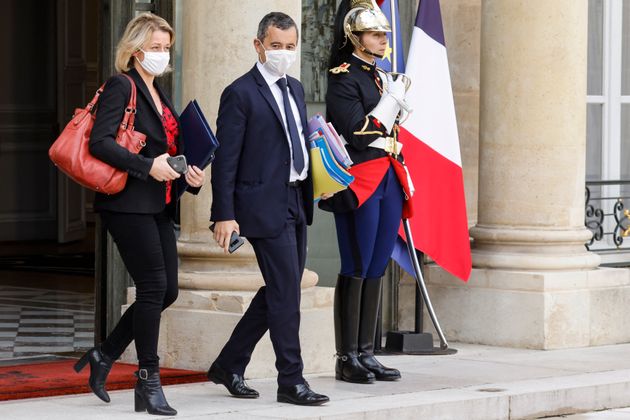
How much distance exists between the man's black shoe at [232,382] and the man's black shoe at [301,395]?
0.92 feet

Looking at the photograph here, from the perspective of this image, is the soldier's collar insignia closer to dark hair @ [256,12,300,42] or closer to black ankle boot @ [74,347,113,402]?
→ dark hair @ [256,12,300,42]

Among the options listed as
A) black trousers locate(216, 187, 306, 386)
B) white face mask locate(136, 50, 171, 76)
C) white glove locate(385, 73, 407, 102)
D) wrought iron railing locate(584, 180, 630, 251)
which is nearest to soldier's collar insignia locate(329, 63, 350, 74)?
white glove locate(385, 73, 407, 102)

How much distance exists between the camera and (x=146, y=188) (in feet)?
24.9

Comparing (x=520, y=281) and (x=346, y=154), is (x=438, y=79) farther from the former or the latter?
(x=346, y=154)

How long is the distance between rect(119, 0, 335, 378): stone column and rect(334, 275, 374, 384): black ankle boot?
0.36 m

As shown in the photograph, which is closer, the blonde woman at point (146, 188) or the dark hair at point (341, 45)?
the blonde woman at point (146, 188)

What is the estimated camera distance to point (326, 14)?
1113 cm

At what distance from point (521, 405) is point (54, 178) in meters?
10.8

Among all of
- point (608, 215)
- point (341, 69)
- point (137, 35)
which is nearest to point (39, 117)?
point (608, 215)

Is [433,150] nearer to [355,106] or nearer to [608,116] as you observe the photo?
[355,106]

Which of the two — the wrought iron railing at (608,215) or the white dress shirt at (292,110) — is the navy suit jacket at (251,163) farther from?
the wrought iron railing at (608,215)

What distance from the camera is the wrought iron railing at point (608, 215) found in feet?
41.6

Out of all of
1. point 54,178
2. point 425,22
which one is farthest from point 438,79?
point 54,178

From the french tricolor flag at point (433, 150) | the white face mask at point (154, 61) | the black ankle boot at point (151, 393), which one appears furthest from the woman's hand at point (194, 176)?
the french tricolor flag at point (433, 150)
